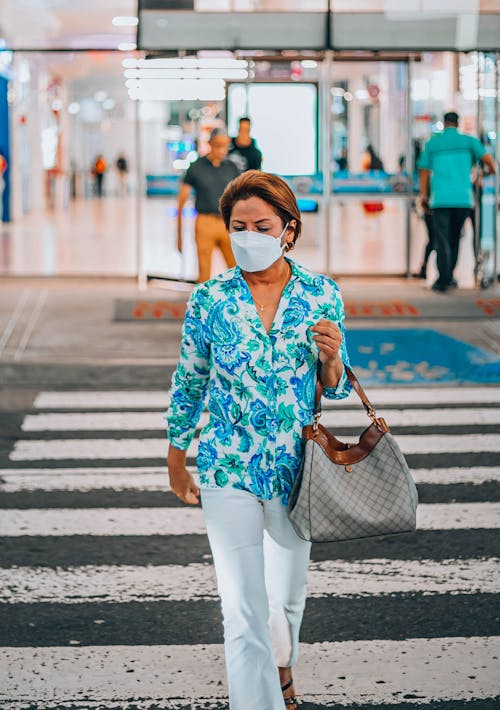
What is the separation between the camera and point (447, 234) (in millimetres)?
17047

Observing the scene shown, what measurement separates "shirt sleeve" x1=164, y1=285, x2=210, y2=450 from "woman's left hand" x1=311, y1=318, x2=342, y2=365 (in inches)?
13.8

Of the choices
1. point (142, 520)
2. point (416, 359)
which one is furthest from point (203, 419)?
point (416, 359)

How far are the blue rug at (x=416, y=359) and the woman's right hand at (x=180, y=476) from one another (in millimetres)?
7110

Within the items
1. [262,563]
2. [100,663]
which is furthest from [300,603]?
[100,663]

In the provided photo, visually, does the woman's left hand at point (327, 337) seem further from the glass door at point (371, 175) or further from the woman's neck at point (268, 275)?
the glass door at point (371, 175)

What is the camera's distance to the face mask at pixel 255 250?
159 inches

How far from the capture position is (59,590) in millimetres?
5941

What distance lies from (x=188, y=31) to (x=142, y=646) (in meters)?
13.7

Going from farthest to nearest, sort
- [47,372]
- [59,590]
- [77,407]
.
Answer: [47,372] < [77,407] < [59,590]

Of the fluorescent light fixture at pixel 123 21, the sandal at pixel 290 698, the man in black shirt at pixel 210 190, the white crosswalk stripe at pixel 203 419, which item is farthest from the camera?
the fluorescent light fixture at pixel 123 21

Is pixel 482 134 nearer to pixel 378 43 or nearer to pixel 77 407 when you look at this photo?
pixel 378 43

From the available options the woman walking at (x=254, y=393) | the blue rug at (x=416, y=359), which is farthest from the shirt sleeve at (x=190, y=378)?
the blue rug at (x=416, y=359)

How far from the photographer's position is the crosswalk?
4801 mm

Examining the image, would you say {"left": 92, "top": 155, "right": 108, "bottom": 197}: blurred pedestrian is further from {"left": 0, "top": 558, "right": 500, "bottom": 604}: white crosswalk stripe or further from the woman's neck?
the woman's neck
